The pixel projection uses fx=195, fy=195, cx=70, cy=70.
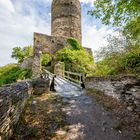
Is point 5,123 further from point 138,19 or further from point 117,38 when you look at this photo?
point 117,38

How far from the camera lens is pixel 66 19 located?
111ft

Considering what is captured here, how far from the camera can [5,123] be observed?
4234mm

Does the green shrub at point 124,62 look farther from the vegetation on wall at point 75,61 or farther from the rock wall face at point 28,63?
the rock wall face at point 28,63

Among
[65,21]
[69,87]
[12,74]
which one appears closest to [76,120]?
[69,87]

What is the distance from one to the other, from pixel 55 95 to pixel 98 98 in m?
2.08

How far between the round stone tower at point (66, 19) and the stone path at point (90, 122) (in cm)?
2563

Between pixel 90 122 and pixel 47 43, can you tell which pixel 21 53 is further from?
pixel 90 122

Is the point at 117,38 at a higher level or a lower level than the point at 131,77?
higher

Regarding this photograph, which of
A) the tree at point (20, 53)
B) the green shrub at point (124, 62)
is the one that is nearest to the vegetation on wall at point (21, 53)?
the tree at point (20, 53)

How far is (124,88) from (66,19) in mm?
27427

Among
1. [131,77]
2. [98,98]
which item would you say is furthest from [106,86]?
[131,77]

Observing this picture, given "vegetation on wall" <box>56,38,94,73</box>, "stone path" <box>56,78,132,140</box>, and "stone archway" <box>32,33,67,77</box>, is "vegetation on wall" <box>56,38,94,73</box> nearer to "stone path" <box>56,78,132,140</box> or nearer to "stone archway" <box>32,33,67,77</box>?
"stone archway" <box>32,33,67,77</box>

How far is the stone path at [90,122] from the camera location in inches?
217

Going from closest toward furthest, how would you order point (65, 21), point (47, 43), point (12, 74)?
point (12, 74) → point (47, 43) → point (65, 21)
